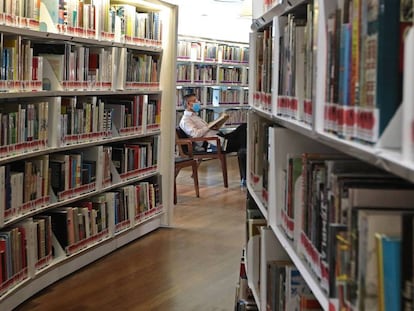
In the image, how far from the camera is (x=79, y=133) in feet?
14.6

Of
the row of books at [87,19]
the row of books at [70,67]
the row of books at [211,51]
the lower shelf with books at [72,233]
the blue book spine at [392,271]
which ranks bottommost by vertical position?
the lower shelf with books at [72,233]

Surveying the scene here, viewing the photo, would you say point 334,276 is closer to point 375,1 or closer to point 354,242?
point 354,242

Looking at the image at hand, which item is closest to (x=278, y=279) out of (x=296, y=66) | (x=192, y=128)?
(x=296, y=66)

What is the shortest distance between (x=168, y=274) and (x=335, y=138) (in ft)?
10.7

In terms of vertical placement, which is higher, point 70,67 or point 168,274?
point 70,67

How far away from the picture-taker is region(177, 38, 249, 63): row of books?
33.0 feet

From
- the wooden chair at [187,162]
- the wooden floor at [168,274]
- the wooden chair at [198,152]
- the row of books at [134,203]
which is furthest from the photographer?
the wooden chair at [198,152]

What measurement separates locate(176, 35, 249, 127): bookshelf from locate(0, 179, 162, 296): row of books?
4604 mm

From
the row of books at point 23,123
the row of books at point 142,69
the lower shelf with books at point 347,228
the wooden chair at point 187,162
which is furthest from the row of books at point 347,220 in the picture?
the wooden chair at point 187,162

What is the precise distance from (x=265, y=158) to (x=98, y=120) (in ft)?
7.32

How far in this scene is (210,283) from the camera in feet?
14.0

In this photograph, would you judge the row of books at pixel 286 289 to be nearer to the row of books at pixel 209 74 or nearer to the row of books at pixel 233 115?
the row of books at pixel 209 74

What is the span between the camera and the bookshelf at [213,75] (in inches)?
396

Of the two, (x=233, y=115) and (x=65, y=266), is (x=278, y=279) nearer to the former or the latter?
(x=65, y=266)
